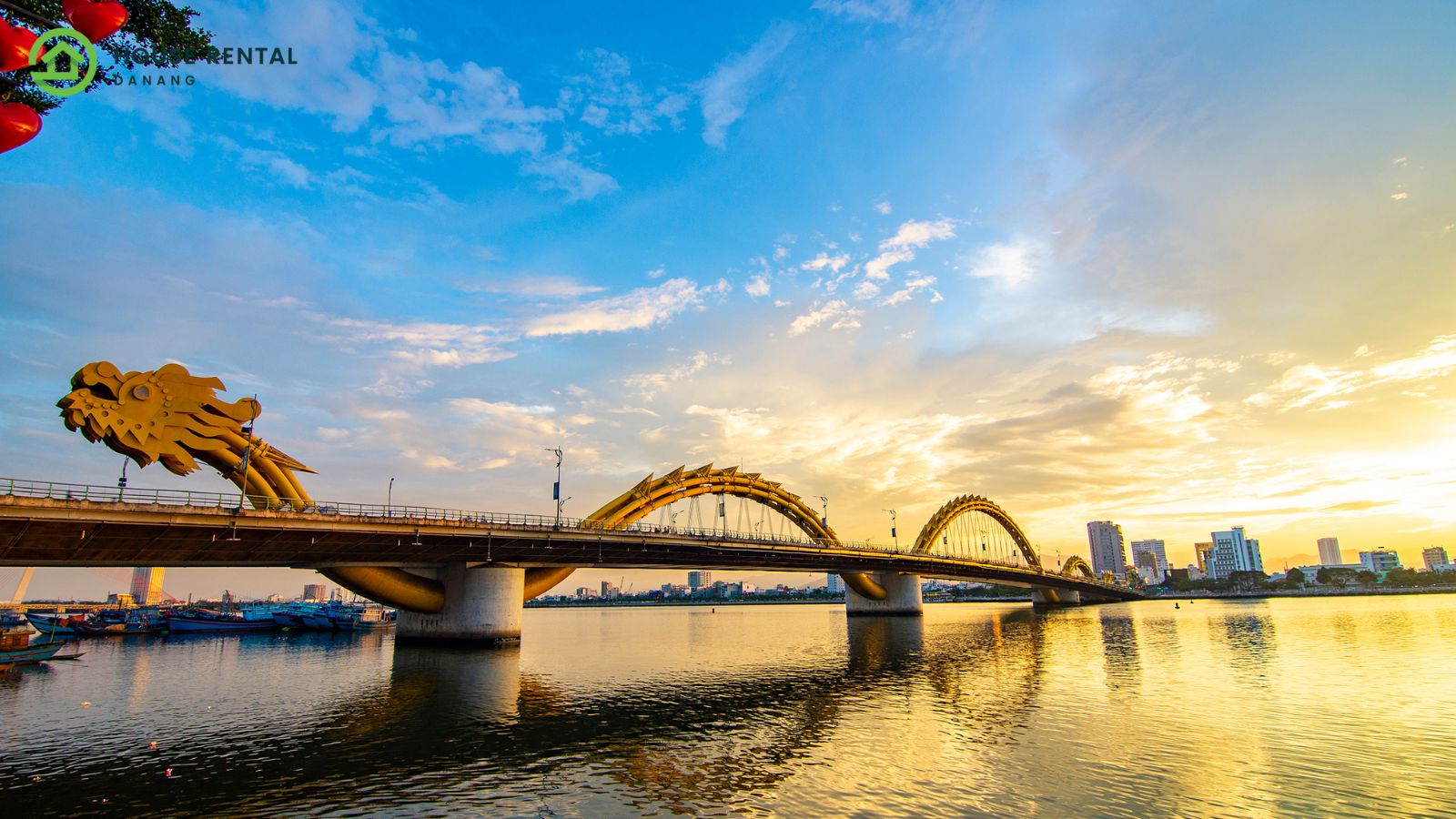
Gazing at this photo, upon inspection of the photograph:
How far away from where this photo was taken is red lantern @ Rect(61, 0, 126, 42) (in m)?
14.8

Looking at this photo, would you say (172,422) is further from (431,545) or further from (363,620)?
(363,620)

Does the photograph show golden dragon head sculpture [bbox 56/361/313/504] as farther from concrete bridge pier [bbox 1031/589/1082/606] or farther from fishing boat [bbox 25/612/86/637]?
concrete bridge pier [bbox 1031/589/1082/606]

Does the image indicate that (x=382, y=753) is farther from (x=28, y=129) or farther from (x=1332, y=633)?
(x=1332, y=633)

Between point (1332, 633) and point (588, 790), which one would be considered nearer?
point (588, 790)

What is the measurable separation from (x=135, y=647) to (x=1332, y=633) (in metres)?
129

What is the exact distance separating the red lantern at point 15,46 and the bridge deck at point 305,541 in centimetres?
3238

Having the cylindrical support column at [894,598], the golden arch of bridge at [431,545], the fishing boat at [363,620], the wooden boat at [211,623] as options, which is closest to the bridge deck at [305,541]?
the golden arch of bridge at [431,545]

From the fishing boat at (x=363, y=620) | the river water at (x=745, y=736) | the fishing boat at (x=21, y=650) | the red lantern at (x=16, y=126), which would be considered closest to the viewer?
the red lantern at (x=16, y=126)

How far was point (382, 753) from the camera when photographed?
2503 centimetres

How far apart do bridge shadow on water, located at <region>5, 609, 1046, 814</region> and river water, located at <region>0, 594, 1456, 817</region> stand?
0.16 meters

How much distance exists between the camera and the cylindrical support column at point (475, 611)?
61.8 m

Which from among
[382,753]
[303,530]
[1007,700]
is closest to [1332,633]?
[1007,700]

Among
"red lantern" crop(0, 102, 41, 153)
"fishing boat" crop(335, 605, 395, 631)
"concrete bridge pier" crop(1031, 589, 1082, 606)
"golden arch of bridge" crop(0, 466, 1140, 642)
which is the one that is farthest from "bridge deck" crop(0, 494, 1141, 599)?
"concrete bridge pier" crop(1031, 589, 1082, 606)

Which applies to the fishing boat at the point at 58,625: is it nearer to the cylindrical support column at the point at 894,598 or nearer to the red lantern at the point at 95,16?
the red lantern at the point at 95,16
